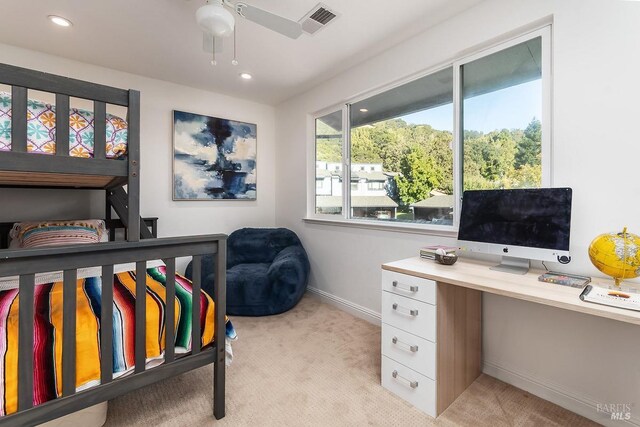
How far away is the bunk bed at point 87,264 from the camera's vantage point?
3.45 feet

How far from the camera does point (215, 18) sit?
1.48 meters

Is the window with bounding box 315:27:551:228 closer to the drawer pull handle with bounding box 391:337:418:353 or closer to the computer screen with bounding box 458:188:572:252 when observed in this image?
the computer screen with bounding box 458:188:572:252

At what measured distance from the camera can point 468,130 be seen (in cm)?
208

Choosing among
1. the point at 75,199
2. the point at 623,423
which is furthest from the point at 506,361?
the point at 75,199

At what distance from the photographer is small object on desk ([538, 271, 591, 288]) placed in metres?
1.35

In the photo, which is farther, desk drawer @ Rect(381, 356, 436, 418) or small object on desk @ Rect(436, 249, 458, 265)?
small object on desk @ Rect(436, 249, 458, 265)

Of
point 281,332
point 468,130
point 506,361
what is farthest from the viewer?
point 281,332

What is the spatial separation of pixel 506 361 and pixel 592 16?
1.93 meters

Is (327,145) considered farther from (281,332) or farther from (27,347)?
(27,347)

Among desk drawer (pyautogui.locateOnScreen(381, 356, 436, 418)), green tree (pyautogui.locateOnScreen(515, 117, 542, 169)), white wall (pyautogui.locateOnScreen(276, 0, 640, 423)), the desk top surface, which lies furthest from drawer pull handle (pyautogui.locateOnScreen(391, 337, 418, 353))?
green tree (pyautogui.locateOnScreen(515, 117, 542, 169))

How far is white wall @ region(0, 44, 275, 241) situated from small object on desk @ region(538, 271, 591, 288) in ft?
10.0

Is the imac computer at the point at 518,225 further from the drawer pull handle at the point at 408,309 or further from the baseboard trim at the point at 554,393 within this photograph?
the baseboard trim at the point at 554,393

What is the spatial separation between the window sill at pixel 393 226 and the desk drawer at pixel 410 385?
3.07 ft

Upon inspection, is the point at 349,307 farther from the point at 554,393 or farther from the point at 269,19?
the point at 269,19
